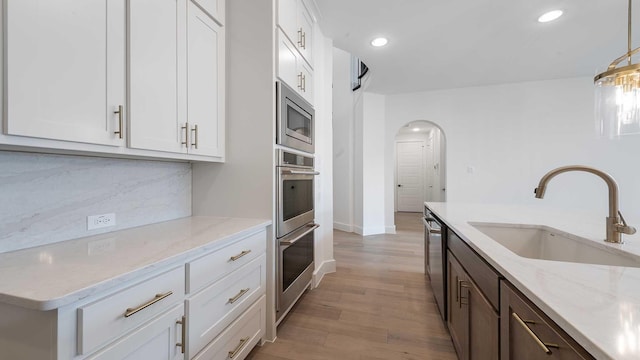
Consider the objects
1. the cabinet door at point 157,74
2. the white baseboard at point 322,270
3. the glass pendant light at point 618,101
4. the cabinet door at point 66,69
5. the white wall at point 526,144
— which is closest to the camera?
the cabinet door at point 66,69

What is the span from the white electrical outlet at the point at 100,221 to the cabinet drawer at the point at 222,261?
66 cm

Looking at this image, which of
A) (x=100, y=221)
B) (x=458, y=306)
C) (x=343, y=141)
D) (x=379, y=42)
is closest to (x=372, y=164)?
Answer: (x=343, y=141)

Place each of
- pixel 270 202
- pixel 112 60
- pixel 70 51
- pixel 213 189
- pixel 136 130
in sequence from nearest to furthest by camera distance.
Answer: pixel 70 51 → pixel 112 60 → pixel 136 130 → pixel 270 202 → pixel 213 189

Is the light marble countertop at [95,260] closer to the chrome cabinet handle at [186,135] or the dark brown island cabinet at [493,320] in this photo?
the chrome cabinet handle at [186,135]

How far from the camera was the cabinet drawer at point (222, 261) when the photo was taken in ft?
3.79

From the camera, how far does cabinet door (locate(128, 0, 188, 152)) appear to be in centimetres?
121

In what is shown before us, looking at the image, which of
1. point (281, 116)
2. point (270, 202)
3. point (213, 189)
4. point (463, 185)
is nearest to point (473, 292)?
point (270, 202)

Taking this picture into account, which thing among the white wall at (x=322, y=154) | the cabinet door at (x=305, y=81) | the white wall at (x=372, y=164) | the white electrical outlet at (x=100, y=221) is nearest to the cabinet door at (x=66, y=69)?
the white electrical outlet at (x=100, y=221)

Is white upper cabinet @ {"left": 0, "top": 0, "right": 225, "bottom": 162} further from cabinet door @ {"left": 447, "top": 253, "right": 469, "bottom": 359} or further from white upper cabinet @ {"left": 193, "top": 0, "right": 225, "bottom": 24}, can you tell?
cabinet door @ {"left": 447, "top": 253, "right": 469, "bottom": 359}

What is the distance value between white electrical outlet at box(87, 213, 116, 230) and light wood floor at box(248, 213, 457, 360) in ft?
3.78

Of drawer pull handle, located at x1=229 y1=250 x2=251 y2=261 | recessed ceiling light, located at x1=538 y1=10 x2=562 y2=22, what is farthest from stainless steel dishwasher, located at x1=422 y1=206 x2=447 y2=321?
recessed ceiling light, located at x1=538 y1=10 x2=562 y2=22

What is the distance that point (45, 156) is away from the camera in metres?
1.20

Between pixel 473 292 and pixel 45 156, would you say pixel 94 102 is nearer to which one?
pixel 45 156

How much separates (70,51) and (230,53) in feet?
3.30
